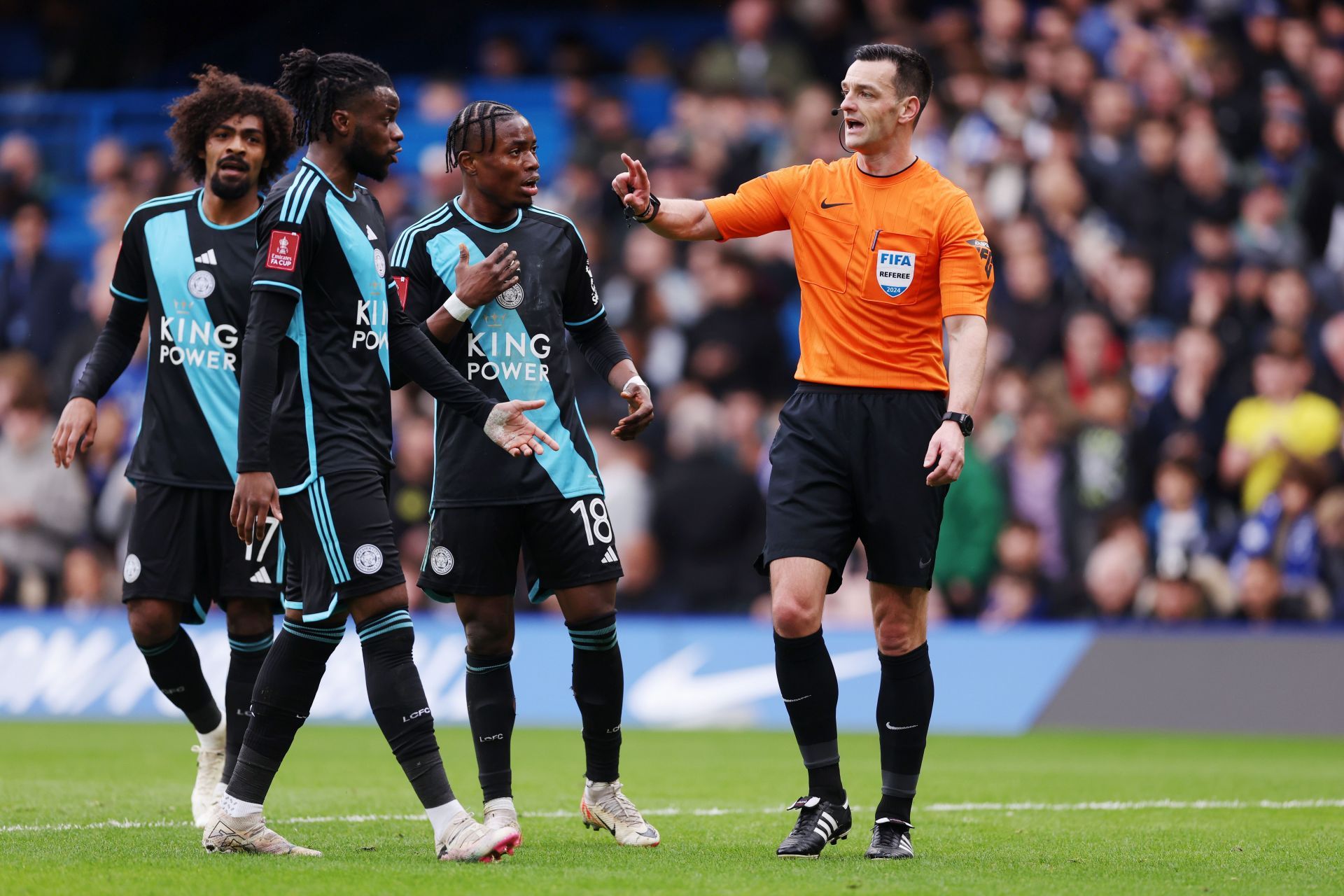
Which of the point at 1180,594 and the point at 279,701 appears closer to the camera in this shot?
the point at 279,701

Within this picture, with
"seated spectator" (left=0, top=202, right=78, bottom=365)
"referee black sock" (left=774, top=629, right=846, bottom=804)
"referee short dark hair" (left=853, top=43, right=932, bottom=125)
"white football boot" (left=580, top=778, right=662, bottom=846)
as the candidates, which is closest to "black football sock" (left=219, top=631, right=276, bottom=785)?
"white football boot" (left=580, top=778, right=662, bottom=846)

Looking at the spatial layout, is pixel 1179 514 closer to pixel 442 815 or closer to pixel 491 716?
pixel 491 716

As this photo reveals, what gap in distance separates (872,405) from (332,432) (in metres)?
1.86

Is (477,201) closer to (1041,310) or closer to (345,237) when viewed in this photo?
(345,237)

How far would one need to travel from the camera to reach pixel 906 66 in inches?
254

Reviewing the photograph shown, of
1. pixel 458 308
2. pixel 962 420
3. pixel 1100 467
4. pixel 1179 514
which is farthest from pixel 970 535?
pixel 458 308

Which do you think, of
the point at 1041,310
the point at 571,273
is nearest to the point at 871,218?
the point at 571,273

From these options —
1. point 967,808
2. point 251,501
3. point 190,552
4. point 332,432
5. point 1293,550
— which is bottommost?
point 967,808

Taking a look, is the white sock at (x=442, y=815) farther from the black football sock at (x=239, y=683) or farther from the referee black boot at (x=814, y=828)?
the black football sock at (x=239, y=683)

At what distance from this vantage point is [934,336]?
649cm

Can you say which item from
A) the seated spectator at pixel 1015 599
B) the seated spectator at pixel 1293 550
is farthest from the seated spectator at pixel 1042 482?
the seated spectator at pixel 1293 550

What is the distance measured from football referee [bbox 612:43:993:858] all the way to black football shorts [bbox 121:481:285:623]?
203cm

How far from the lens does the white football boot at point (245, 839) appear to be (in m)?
6.04

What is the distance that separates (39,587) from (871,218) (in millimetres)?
10329
